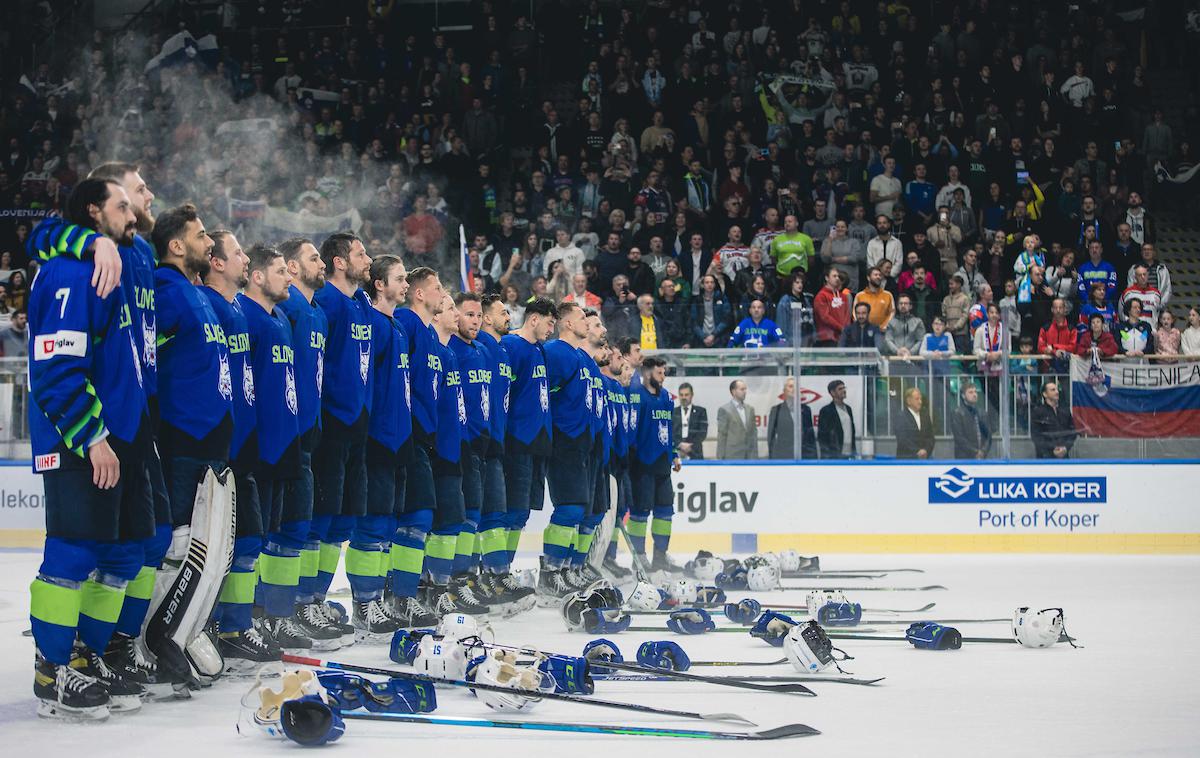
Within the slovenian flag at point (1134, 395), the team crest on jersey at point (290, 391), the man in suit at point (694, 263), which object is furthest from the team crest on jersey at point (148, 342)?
the man in suit at point (694, 263)

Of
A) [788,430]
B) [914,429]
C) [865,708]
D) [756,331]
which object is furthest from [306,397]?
[914,429]

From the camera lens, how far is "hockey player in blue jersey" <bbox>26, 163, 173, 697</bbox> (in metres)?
4.82

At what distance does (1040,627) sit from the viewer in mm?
6773

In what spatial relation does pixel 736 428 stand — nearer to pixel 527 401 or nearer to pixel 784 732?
pixel 527 401

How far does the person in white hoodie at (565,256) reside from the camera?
15.4 meters

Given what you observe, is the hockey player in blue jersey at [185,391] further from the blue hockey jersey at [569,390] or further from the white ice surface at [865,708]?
the blue hockey jersey at [569,390]

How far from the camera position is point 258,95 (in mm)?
18844

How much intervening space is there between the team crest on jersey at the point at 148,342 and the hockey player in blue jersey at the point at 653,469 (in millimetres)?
6206

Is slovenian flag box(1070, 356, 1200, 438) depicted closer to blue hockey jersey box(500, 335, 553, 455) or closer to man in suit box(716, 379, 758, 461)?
man in suit box(716, 379, 758, 461)

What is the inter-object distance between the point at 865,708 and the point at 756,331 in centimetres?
825

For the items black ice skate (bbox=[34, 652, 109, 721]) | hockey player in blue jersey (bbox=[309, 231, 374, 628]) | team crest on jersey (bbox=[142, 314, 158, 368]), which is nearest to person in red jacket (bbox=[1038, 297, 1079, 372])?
hockey player in blue jersey (bbox=[309, 231, 374, 628])

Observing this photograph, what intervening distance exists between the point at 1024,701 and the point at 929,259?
1059 cm

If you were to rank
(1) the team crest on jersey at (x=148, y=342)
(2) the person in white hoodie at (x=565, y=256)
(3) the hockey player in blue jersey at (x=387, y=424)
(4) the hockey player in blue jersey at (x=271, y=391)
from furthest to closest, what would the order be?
1. (2) the person in white hoodie at (x=565, y=256)
2. (3) the hockey player in blue jersey at (x=387, y=424)
3. (4) the hockey player in blue jersey at (x=271, y=391)
4. (1) the team crest on jersey at (x=148, y=342)

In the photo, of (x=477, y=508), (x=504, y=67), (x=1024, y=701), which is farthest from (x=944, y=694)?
(x=504, y=67)
